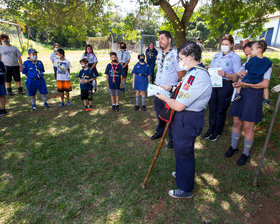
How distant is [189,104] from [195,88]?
0.67 feet

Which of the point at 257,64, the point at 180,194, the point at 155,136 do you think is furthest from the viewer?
the point at 155,136

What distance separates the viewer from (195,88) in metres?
2.24

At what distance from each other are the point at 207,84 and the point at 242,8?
7558mm

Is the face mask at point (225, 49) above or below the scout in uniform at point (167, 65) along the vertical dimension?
above

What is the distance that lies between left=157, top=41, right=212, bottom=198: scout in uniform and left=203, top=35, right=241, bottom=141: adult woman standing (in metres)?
1.48

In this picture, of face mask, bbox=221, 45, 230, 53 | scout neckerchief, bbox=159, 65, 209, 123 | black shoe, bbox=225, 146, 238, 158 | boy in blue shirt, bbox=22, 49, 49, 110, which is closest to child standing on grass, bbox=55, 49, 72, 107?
boy in blue shirt, bbox=22, 49, 49, 110

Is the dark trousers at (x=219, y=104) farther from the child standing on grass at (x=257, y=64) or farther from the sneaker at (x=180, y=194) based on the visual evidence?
the sneaker at (x=180, y=194)

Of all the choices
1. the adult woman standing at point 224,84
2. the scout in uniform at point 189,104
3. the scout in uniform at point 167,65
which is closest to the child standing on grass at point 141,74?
the scout in uniform at point 167,65

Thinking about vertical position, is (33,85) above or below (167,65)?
below

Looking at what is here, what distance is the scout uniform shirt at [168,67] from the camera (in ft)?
12.9

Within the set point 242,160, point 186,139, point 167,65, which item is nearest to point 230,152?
point 242,160

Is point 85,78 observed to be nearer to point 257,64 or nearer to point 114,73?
point 114,73

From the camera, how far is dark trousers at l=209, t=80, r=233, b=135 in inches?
160

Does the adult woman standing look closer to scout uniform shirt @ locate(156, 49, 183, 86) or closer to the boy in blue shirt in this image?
scout uniform shirt @ locate(156, 49, 183, 86)
